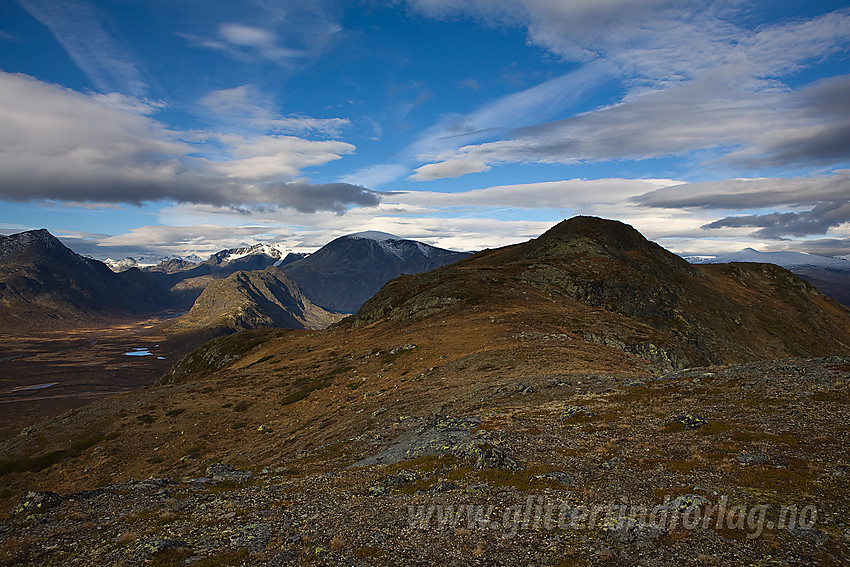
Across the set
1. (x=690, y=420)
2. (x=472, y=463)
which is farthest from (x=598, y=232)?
(x=472, y=463)

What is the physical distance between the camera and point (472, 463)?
68.9 feet

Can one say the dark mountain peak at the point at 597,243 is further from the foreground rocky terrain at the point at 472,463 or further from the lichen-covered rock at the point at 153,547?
the lichen-covered rock at the point at 153,547

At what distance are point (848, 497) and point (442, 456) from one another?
16.6 m

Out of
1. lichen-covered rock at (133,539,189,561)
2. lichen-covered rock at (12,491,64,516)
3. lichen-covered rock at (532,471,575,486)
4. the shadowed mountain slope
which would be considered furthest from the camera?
the shadowed mountain slope

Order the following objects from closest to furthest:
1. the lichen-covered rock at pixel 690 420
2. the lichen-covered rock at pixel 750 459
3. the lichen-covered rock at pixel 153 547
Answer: the lichen-covered rock at pixel 153 547 → the lichen-covered rock at pixel 750 459 → the lichen-covered rock at pixel 690 420

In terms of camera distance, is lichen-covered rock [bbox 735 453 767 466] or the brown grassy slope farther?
the brown grassy slope

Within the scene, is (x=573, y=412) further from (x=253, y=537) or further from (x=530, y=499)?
(x=253, y=537)

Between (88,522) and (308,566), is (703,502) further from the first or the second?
(88,522)

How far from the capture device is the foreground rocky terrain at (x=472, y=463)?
1389cm

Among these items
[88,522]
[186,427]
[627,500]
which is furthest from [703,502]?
[186,427]

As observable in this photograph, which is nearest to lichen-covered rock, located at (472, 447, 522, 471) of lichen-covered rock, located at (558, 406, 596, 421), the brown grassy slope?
lichen-covered rock, located at (558, 406, 596, 421)

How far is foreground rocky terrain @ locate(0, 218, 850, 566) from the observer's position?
547 inches

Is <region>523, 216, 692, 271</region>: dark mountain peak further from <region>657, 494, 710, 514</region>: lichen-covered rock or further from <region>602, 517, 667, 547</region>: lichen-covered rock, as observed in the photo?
<region>602, 517, 667, 547</region>: lichen-covered rock

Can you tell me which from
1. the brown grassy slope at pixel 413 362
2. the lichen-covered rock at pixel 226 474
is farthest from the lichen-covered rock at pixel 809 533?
the lichen-covered rock at pixel 226 474
